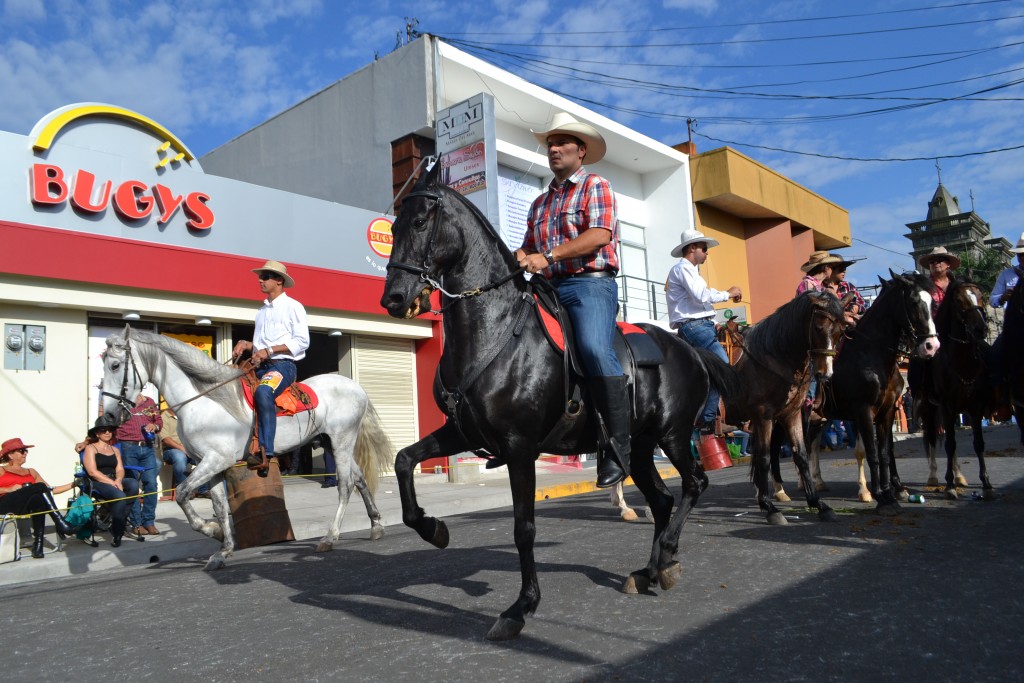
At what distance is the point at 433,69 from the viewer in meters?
19.0

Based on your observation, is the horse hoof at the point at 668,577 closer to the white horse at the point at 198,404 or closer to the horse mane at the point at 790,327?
the horse mane at the point at 790,327

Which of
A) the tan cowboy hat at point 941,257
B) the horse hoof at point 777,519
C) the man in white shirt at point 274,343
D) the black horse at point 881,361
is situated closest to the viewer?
the horse hoof at point 777,519

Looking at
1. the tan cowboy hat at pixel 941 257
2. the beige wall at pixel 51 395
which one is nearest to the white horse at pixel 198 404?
the beige wall at pixel 51 395

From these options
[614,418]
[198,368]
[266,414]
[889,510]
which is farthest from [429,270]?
[889,510]

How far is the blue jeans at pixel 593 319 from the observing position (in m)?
4.62

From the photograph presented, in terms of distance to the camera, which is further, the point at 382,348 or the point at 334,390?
the point at 382,348

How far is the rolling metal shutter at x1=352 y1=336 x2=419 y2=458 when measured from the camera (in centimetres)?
1664

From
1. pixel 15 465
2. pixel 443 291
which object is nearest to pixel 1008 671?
pixel 443 291

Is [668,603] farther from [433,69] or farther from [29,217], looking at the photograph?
[433,69]

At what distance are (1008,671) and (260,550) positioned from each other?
279 inches

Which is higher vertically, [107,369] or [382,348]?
[382,348]

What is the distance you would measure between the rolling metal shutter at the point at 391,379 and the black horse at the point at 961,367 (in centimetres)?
1078

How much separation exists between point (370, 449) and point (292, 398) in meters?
1.67

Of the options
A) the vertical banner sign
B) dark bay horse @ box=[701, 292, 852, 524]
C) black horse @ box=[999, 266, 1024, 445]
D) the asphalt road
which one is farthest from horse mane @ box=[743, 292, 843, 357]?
the vertical banner sign
